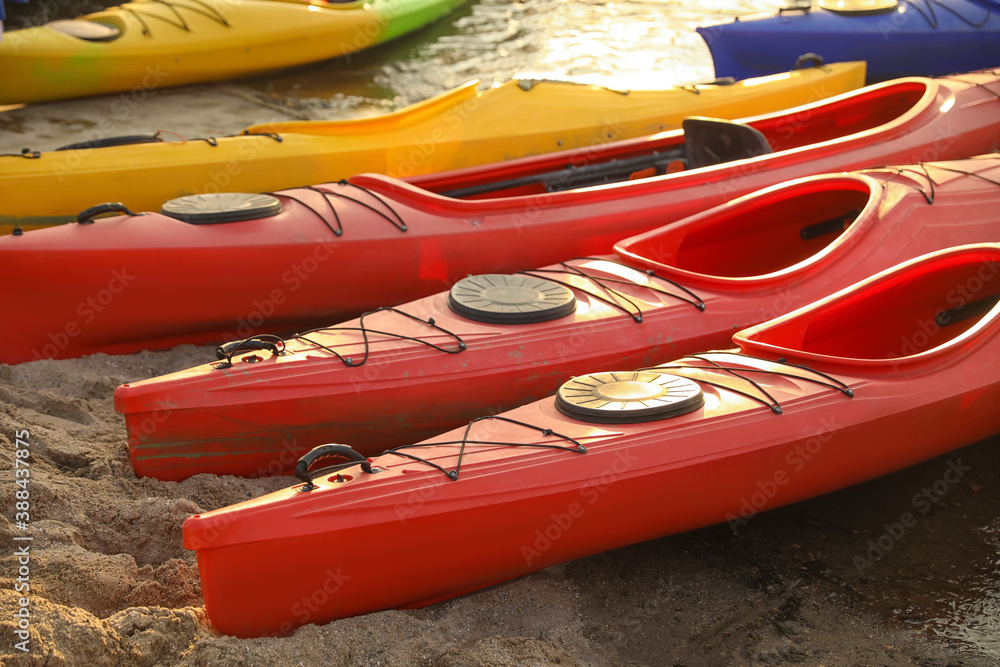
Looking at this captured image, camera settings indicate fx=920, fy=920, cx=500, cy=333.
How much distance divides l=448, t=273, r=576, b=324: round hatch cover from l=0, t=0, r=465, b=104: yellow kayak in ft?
13.8

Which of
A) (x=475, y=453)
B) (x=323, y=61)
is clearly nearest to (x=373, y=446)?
(x=475, y=453)

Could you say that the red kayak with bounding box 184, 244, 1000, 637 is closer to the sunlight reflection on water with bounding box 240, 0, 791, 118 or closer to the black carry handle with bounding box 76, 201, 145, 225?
the black carry handle with bounding box 76, 201, 145, 225

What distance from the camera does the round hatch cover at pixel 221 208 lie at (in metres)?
3.62

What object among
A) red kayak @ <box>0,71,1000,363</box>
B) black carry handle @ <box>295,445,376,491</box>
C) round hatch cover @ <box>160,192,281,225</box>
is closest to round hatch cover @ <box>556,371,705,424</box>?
black carry handle @ <box>295,445,376,491</box>

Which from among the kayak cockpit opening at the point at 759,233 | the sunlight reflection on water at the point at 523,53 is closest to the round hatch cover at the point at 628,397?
the kayak cockpit opening at the point at 759,233

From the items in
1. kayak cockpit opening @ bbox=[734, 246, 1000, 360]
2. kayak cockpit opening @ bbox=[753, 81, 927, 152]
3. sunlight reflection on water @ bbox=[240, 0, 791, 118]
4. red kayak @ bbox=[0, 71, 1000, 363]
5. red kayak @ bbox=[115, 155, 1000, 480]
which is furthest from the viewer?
sunlight reflection on water @ bbox=[240, 0, 791, 118]

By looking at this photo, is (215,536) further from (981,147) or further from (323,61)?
(323,61)

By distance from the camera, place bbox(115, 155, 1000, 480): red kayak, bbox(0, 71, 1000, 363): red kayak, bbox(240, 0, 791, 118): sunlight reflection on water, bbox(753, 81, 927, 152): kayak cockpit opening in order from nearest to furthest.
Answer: bbox(115, 155, 1000, 480): red kayak → bbox(0, 71, 1000, 363): red kayak → bbox(753, 81, 927, 152): kayak cockpit opening → bbox(240, 0, 791, 118): sunlight reflection on water

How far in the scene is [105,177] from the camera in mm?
4191

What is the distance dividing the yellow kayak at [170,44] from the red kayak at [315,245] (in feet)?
10.3

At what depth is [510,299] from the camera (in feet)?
10.6

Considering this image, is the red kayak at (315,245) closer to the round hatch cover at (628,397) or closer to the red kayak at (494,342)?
the red kayak at (494,342)

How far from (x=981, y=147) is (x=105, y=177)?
4289 mm

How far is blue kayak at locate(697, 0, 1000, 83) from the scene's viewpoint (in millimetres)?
6246
